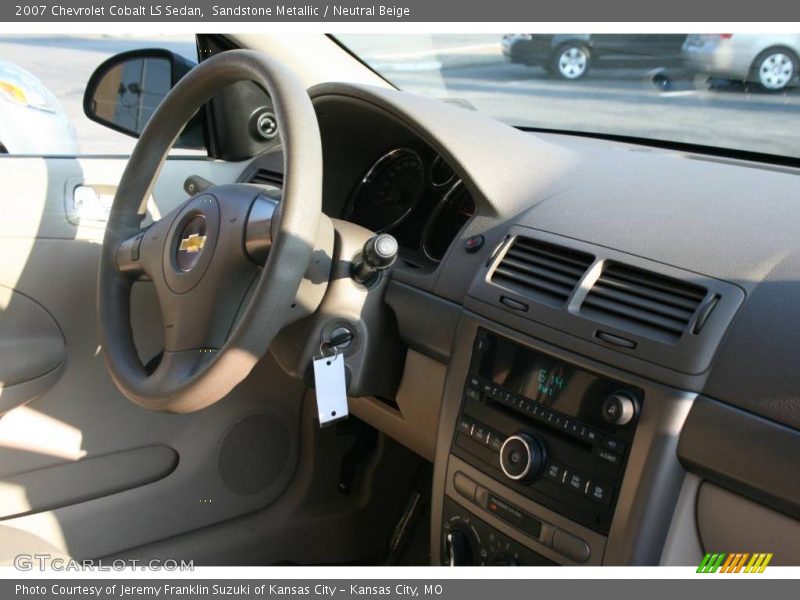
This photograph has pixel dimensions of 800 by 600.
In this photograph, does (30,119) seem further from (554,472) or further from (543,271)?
(554,472)

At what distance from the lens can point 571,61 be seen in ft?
8.61

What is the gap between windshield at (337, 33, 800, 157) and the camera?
1.83m

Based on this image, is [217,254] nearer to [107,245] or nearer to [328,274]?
[328,274]

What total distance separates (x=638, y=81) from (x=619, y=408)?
137 cm

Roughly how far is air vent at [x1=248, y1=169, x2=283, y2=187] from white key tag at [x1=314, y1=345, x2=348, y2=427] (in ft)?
2.08

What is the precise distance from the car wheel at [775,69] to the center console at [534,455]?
94 centimetres

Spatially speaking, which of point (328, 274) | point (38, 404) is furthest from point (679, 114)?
point (38, 404)

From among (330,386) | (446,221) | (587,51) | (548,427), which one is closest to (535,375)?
(548,427)

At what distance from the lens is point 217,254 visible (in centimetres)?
150

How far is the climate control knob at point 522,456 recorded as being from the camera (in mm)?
1361

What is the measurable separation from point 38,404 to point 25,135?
2.46ft

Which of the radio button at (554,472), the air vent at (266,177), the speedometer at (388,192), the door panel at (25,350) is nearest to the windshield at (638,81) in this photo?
the speedometer at (388,192)

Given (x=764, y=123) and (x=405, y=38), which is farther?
(x=405, y=38)

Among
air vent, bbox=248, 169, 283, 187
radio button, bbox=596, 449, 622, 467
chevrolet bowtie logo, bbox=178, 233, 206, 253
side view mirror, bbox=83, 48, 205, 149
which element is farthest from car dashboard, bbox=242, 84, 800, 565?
side view mirror, bbox=83, 48, 205, 149
